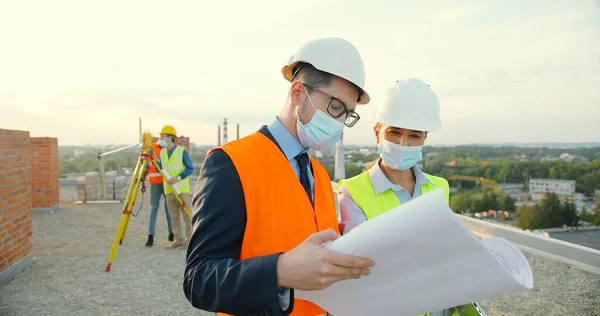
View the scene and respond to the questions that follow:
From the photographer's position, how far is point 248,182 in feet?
3.91

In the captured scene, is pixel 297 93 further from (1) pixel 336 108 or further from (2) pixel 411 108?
(2) pixel 411 108

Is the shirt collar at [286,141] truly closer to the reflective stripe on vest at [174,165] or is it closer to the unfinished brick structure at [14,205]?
the unfinished brick structure at [14,205]

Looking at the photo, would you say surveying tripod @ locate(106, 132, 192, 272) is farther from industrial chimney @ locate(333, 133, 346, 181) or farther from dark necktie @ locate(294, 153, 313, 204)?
dark necktie @ locate(294, 153, 313, 204)

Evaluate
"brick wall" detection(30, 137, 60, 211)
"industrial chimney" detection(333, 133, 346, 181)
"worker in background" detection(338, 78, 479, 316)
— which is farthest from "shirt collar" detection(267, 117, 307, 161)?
"brick wall" detection(30, 137, 60, 211)

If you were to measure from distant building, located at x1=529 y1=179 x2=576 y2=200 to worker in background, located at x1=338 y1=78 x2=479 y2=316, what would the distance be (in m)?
18.8

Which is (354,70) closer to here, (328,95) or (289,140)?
(328,95)

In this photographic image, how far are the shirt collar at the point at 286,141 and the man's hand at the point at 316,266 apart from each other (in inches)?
19.3

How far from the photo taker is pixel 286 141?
142cm

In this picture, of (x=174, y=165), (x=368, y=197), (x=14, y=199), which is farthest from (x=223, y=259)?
(x=174, y=165)

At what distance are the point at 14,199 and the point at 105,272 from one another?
5.31 ft

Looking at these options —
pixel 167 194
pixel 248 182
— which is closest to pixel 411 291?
pixel 248 182

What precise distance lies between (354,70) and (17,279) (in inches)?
242

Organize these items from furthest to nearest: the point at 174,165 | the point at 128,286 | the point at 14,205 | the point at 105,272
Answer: the point at 174,165, the point at 105,272, the point at 14,205, the point at 128,286

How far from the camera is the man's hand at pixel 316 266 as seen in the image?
2.98 feet
